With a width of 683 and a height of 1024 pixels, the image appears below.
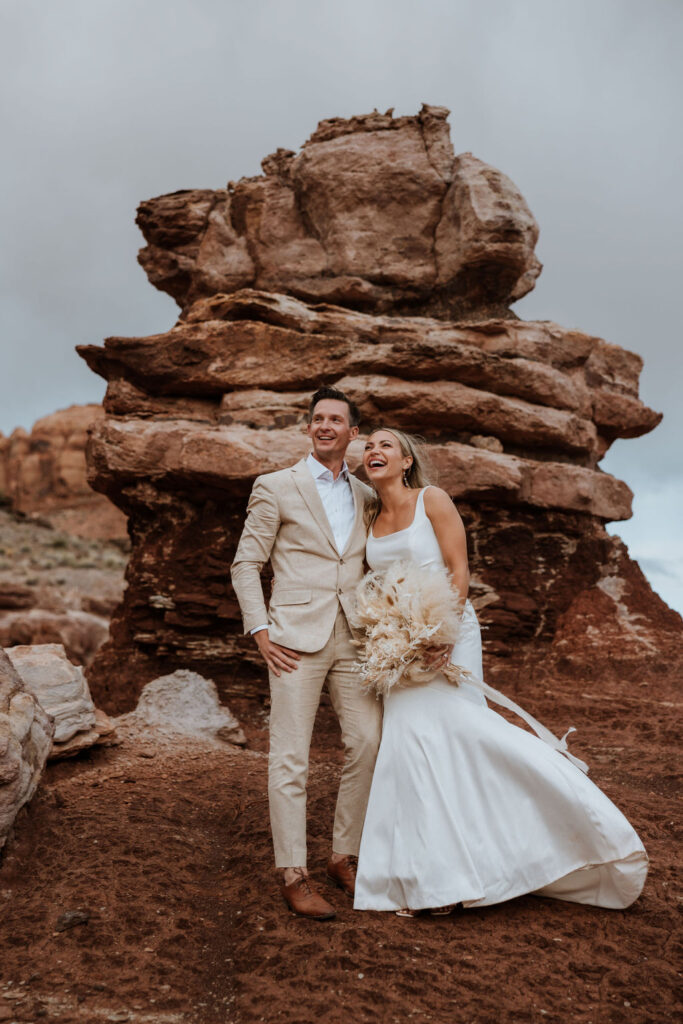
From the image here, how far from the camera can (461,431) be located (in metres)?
8.52

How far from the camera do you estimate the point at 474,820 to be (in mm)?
3789

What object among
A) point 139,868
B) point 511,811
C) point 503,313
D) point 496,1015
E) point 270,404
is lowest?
point 139,868

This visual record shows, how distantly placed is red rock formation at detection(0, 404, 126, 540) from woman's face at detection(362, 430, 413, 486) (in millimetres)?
44971

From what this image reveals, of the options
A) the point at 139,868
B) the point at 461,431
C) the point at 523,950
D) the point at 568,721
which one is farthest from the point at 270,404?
the point at 523,950

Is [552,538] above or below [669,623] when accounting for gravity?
above

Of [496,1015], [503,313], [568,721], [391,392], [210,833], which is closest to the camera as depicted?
[496,1015]

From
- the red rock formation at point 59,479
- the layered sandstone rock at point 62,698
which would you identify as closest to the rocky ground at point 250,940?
the layered sandstone rock at point 62,698

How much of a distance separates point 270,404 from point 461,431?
6.72 ft

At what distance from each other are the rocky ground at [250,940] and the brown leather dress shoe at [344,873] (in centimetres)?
7

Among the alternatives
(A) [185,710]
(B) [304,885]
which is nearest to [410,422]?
(A) [185,710]

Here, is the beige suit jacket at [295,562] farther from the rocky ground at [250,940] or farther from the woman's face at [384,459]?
the rocky ground at [250,940]

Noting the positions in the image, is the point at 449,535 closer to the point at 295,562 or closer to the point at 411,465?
the point at 411,465

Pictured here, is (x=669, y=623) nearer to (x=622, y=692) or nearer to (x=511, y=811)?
(x=622, y=692)

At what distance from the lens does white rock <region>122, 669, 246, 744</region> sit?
7.63 meters
